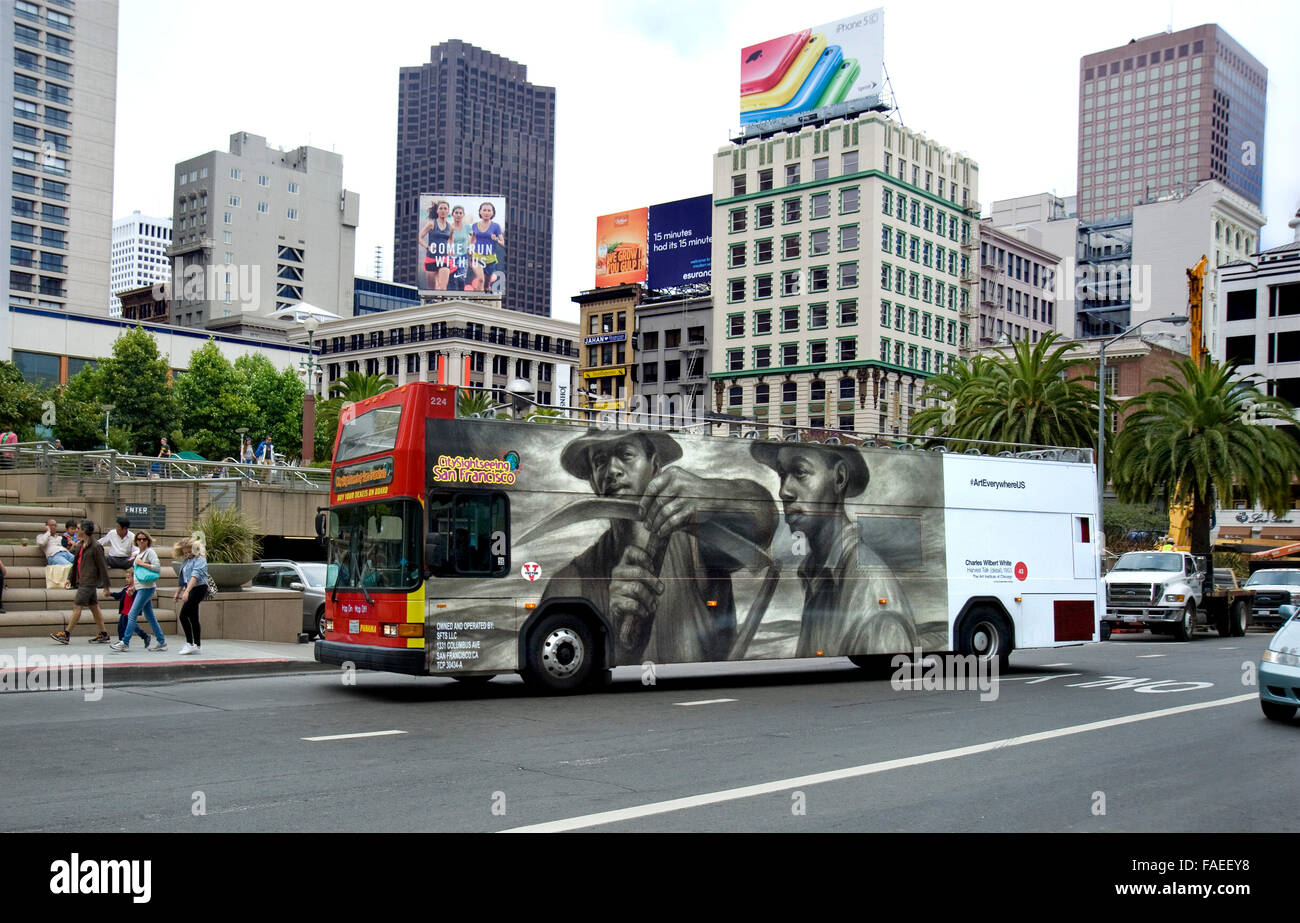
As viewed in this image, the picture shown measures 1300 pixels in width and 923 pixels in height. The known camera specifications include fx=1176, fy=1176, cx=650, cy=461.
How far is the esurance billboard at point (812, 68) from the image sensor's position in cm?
9569

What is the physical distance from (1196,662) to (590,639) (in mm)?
12884

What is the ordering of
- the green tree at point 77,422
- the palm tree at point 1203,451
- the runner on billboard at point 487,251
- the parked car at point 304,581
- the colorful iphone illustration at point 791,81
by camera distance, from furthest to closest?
the runner on billboard at point 487,251, the colorful iphone illustration at point 791,81, the green tree at point 77,422, the palm tree at point 1203,451, the parked car at point 304,581

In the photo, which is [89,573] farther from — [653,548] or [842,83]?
[842,83]

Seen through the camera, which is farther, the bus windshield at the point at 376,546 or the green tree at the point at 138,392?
the green tree at the point at 138,392

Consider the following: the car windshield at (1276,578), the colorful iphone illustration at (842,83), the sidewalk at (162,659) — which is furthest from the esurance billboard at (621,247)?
the sidewalk at (162,659)

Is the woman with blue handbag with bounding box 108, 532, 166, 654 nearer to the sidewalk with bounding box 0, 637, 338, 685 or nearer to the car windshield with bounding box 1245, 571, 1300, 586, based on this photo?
the sidewalk with bounding box 0, 637, 338, 685

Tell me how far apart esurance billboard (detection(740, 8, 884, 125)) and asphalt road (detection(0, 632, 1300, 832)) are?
A: 288ft

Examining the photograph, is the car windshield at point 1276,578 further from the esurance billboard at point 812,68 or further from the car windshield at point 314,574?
the esurance billboard at point 812,68

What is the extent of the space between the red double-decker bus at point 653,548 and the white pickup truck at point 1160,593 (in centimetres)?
1191

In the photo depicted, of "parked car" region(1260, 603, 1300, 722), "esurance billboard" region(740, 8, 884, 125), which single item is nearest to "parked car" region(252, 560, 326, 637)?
"parked car" region(1260, 603, 1300, 722)

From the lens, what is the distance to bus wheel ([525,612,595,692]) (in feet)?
46.8

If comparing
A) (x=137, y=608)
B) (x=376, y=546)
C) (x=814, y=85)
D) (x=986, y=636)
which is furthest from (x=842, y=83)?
(x=376, y=546)
